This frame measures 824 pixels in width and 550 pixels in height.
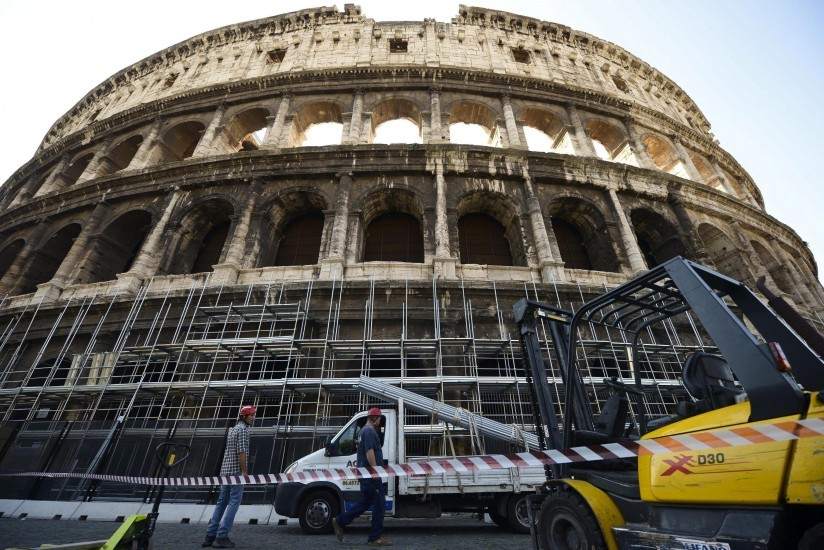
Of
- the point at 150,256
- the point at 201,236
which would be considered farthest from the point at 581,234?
the point at 150,256

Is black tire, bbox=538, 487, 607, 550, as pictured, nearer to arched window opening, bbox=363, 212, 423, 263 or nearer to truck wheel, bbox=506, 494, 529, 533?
truck wheel, bbox=506, 494, 529, 533

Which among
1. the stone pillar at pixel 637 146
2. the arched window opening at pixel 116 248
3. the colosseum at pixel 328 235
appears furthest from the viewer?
the stone pillar at pixel 637 146

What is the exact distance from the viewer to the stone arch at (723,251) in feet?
43.1

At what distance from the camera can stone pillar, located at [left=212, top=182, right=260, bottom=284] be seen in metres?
10.5

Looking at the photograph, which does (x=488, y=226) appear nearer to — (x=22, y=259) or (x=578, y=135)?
(x=578, y=135)

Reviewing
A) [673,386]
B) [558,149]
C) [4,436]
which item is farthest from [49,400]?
[558,149]

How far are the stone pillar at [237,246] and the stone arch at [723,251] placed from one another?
15272 mm

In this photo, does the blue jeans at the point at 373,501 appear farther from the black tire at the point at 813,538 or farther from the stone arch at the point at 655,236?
the stone arch at the point at 655,236

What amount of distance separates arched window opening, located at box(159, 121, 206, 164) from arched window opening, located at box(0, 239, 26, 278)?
246 inches

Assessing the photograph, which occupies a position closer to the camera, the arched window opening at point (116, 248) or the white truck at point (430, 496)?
the white truck at point (430, 496)

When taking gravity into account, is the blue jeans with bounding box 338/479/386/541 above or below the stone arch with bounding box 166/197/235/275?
below

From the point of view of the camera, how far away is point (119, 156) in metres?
17.1

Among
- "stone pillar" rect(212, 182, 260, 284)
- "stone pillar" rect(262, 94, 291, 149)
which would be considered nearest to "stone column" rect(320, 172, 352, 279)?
"stone pillar" rect(212, 182, 260, 284)

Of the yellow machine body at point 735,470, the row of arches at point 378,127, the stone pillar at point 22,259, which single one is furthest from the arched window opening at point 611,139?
the stone pillar at point 22,259
